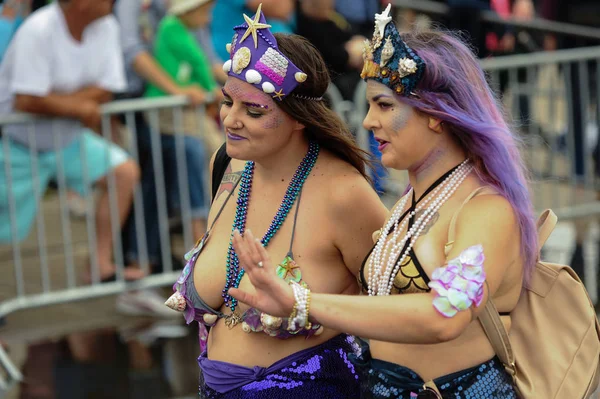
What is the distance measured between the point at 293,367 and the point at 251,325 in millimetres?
187

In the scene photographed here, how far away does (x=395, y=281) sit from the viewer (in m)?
2.89

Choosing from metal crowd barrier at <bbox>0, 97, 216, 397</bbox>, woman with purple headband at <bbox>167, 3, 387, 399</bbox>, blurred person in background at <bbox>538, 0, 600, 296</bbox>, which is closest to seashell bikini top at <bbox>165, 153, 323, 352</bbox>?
woman with purple headband at <bbox>167, 3, 387, 399</bbox>

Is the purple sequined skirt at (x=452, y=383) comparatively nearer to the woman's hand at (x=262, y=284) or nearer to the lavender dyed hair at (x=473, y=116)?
the lavender dyed hair at (x=473, y=116)

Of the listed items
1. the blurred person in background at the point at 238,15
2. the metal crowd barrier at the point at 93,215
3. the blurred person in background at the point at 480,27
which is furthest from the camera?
the blurred person in background at the point at 480,27

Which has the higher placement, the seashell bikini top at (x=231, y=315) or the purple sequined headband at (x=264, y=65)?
the purple sequined headband at (x=264, y=65)

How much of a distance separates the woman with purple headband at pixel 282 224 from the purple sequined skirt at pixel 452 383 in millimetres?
338

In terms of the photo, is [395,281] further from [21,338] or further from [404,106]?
[21,338]

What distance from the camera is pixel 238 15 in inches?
303

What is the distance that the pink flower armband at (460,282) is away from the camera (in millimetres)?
2625

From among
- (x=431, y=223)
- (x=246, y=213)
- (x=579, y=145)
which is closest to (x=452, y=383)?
(x=431, y=223)

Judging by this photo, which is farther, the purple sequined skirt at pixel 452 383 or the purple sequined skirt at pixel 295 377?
the purple sequined skirt at pixel 295 377

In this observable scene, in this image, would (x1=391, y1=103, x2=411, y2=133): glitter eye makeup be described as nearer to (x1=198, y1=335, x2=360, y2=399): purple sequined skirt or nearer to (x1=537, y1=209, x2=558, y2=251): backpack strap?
(x1=537, y1=209, x2=558, y2=251): backpack strap

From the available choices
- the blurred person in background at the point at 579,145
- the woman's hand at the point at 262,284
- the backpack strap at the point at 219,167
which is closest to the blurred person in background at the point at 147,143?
the blurred person in background at the point at 579,145

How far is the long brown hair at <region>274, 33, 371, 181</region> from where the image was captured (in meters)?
3.30
